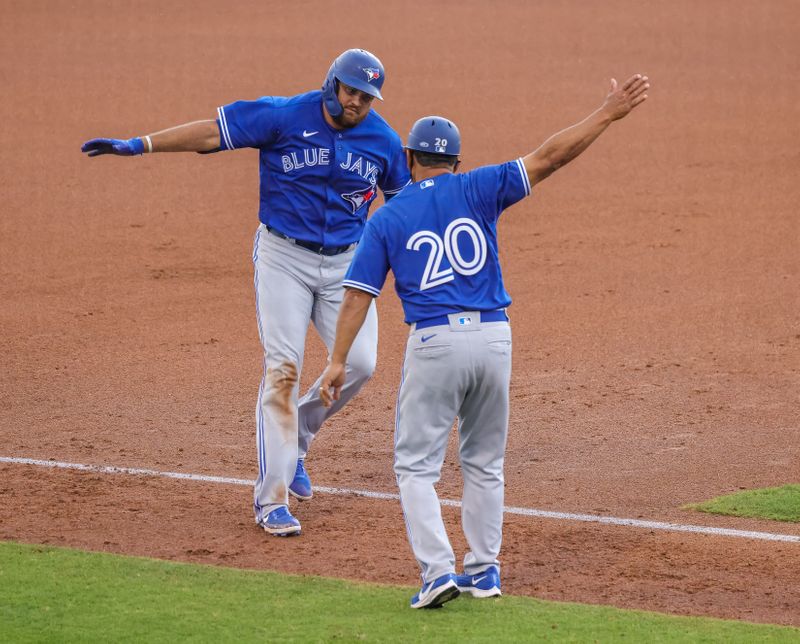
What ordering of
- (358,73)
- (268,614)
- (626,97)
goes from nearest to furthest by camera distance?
(268,614)
(626,97)
(358,73)

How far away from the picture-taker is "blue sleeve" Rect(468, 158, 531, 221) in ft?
16.6

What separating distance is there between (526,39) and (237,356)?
11438 millimetres

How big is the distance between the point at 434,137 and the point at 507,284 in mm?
6897

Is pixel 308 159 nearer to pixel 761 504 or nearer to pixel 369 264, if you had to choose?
pixel 369 264

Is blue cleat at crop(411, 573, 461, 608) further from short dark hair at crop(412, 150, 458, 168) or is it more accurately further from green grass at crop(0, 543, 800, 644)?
short dark hair at crop(412, 150, 458, 168)

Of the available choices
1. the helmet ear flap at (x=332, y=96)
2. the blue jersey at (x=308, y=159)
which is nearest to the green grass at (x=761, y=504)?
the blue jersey at (x=308, y=159)

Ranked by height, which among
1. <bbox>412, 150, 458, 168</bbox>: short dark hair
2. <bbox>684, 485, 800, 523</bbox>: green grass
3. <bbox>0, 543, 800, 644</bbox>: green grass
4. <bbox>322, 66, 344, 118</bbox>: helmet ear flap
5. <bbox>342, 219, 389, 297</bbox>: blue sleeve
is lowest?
<bbox>0, 543, 800, 644</bbox>: green grass

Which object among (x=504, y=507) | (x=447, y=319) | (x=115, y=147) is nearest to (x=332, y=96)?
(x=115, y=147)

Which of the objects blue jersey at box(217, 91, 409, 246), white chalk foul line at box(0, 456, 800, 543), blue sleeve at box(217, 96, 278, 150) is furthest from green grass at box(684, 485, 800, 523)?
blue sleeve at box(217, 96, 278, 150)

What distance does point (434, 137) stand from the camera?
5125 mm

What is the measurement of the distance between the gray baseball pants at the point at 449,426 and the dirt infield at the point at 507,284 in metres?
0.48

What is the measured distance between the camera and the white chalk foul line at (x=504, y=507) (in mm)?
6188

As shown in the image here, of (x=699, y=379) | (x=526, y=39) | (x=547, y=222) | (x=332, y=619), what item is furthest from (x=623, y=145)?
(x=332, y=619)

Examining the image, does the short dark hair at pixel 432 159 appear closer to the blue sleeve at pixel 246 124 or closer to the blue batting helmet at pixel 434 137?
the blue batting helmet at pixel 434 137
